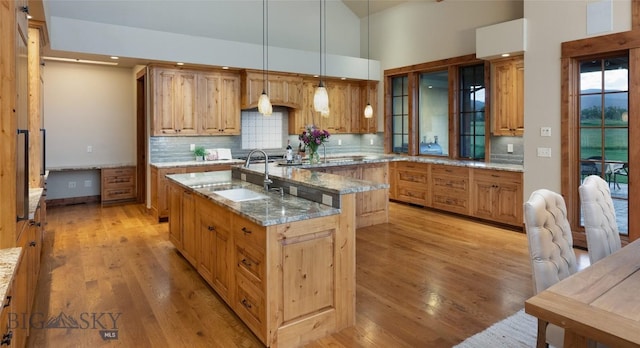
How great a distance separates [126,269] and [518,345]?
3.52 m

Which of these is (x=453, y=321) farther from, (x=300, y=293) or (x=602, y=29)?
(x=602, y=29)

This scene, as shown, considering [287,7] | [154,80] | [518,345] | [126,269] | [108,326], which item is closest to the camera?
[518,345]

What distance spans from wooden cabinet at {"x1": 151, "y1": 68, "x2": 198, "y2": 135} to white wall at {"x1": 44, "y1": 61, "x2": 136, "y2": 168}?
1754 millimetres

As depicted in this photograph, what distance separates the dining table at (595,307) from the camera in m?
1.30

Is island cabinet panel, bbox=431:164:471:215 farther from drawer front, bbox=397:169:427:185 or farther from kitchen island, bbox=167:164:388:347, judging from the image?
kitchen island, bbox=167:164:388:347

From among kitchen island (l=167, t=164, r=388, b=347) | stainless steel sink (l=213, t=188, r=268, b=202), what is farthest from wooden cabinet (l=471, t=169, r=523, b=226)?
stainless steel sink (l=213, t=188, r=268, b=202)

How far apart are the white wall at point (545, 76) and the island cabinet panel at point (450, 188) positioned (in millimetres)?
1034

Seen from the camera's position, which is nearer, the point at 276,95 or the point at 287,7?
the point at 276,95

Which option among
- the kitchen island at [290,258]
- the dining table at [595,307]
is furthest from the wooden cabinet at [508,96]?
the dining table at [595,307]

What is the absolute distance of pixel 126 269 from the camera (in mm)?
3988

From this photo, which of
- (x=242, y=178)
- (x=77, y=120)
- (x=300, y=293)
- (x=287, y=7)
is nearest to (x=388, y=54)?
(x=287, y=7)

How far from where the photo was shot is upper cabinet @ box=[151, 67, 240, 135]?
20.2 feet

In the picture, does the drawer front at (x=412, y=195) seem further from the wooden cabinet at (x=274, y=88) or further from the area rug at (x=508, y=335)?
the area rug at (x=508, y=335)

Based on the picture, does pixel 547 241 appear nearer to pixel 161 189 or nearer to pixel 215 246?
pixel 215 246
